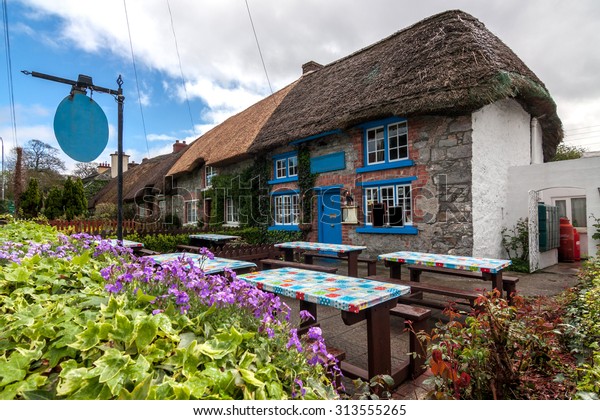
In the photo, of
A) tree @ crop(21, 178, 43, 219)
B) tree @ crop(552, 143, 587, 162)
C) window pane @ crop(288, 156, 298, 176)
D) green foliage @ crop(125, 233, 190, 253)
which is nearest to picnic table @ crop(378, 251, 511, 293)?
window pane @ crop(288, 156, 298, 176)

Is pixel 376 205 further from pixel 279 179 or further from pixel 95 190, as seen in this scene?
pixel 95 190

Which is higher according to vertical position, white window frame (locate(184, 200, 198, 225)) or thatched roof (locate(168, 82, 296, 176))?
thatched roof (locate(168, 82, 296, 176))

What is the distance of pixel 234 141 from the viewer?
14.6m

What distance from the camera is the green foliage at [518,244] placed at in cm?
788

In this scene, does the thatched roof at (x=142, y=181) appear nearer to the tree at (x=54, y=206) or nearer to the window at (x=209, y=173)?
the tree at (x=54, y=206)

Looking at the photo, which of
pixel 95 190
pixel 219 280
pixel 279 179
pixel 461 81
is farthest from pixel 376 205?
pixel 95 190

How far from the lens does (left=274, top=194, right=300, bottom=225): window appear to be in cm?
1193

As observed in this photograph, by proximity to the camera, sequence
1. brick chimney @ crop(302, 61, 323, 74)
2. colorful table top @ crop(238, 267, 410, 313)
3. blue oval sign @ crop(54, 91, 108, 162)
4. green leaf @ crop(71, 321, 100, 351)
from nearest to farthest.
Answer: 1. green leaf @ crop(71, 321, 100, 351)
2. colorful table top @ crop(238, 267, 410, 313)
3. blue oval sign @ crop(54, 91, 108, 162)
4. brick chimney @ crop(302, 61, 323, 74)

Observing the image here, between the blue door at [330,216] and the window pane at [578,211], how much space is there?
882cm

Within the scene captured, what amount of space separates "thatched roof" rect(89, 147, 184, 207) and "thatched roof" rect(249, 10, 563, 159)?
1106 centimetres

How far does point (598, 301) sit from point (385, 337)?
73.8 inches

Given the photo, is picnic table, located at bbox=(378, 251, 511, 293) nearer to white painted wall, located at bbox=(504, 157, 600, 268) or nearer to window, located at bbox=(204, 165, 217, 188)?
white painted wall, located at bbox=(504, 157, 600, 268)

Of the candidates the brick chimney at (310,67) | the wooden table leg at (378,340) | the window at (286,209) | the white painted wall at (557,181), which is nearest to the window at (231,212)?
the window at (286,209)

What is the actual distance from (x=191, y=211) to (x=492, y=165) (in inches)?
628
